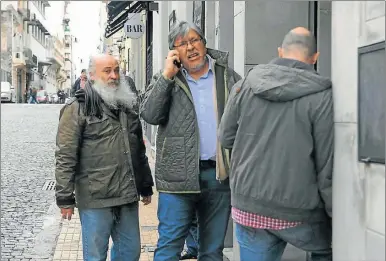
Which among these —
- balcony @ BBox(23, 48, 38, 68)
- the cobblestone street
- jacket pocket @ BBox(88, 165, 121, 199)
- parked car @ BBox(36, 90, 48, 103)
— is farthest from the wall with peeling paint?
balcony @ BBox(23, 48, 38, 68)

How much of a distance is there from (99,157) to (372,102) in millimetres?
2041

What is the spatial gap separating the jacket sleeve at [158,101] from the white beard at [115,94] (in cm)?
20

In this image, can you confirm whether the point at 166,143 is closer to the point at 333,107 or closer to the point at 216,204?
the point at 216,204

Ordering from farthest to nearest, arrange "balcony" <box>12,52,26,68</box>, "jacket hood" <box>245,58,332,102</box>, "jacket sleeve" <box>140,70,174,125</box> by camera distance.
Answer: "balcony" <box>12,52,26,68</box> < "jacket sleeve" <box>140,70,174,125</box> < "jacket hood" <box>245,58,332,102</box>

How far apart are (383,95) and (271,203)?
79 cm

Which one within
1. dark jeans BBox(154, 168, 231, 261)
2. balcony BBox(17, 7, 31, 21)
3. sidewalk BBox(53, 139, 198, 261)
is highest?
balcony BBox(17, 7, 31, 21)

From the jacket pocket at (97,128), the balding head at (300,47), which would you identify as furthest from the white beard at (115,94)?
the balding head at (300,47)

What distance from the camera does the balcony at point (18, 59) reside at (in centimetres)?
6306

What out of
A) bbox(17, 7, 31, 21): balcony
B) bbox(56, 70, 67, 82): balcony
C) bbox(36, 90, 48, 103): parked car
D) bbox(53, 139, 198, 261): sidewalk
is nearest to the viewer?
bbox(53, 139, 198, 261): sidewalk

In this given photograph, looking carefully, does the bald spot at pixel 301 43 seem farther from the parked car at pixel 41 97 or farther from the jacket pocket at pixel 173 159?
the parked car at pixel 41 97

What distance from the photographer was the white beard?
404cm

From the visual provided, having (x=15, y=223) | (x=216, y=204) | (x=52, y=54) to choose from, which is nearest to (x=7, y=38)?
(x=52, y=54)

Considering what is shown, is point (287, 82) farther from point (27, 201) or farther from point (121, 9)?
point (121, 9)

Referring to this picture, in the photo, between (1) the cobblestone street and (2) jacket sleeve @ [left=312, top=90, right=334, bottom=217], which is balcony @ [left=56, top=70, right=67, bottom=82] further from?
(2) jacket sleeve @ [left=312, top=90, right=334, bottom=217]
